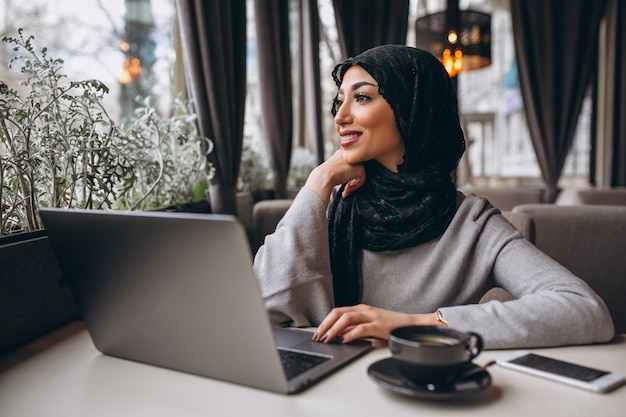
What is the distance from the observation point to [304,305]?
3.92 ft

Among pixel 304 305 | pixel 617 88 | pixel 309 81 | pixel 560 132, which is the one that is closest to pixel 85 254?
pixel 304 305

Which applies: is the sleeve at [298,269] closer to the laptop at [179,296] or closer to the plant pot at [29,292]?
the laptop at [179,296]

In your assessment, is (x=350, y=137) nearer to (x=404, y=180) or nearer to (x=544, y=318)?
(x=404, y=180)

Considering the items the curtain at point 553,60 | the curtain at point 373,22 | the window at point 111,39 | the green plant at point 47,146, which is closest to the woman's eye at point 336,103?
the green plant at point 47,146

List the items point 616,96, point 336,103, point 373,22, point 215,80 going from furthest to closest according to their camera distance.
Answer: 1. point 616,96
2. point 373,22
3. point 215,80
4. point 336,103

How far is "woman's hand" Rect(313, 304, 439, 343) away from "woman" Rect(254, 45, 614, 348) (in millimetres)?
169

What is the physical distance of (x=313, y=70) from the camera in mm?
4320

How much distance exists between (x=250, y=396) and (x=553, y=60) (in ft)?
16.7

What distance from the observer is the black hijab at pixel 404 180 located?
4.35ft

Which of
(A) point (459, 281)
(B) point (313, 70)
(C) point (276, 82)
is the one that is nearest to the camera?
(A) point (459, 281)

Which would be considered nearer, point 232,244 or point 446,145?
point 232,244

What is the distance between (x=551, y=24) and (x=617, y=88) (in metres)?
0.81

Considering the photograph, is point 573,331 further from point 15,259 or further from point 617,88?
point 617,88

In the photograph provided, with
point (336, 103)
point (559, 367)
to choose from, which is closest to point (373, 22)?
point (336, 103)
